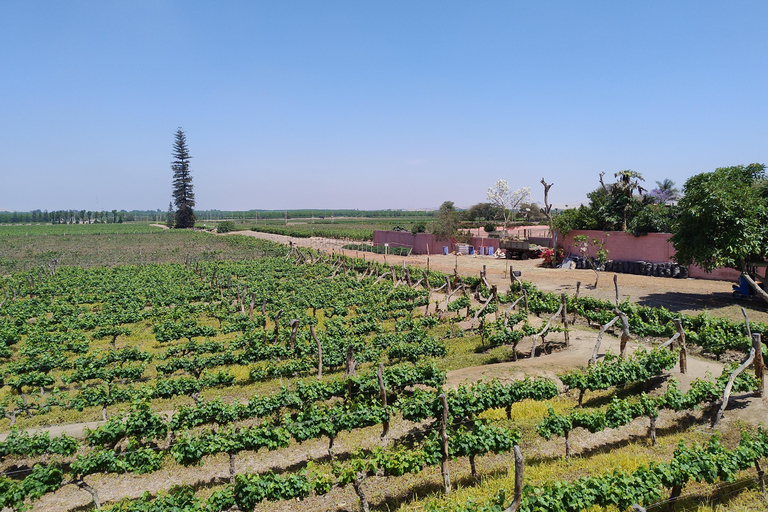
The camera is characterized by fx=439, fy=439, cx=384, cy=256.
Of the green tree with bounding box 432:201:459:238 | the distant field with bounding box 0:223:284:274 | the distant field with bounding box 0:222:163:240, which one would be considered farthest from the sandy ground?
the distant field with bounding box 0:222:163:240

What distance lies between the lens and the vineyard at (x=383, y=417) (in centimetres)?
792

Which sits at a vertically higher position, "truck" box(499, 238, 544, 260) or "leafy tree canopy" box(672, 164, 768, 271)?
"leafy tree canopy" box(672, 164, 768, 271)

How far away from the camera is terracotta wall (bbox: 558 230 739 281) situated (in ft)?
98.1

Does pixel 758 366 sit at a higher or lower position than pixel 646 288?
higher

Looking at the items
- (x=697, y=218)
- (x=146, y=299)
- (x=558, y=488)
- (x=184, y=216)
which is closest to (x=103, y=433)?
(x=558, y=488)

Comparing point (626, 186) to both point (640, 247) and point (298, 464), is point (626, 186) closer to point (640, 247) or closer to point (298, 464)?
point (640, 247)

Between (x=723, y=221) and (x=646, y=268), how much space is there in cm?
1171

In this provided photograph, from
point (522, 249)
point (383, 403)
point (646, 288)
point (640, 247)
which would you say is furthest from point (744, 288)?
point (383, 403)

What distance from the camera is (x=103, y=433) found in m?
9.68

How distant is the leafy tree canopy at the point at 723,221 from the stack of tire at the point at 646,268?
718 centimetres

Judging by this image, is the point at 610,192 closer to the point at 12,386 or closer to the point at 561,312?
the point at 561,312

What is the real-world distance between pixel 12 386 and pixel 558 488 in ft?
54.9

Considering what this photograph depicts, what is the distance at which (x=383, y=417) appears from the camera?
10438mm

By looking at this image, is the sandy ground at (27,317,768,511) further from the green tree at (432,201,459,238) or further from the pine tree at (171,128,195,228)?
the pine tree at (171,128,195,228)
